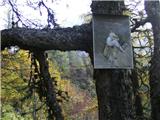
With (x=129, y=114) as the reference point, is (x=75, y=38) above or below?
above

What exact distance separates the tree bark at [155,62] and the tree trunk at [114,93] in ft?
6.53

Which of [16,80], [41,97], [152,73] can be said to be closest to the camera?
[41,97]

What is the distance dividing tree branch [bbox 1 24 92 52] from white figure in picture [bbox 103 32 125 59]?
0.60 ft

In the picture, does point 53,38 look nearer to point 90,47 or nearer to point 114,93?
point 90,47

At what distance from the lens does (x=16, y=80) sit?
17.7 metres

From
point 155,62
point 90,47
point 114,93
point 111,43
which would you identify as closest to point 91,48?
point 90,47

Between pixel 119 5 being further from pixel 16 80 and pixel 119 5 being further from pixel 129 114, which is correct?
pixel 16 80

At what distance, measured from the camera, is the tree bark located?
18.2 ft

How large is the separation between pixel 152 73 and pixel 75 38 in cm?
226

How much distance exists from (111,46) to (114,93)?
397mm

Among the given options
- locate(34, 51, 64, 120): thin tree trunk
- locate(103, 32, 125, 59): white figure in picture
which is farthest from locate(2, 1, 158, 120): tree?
locate(34, 51, 64, 120): thin tree trunk

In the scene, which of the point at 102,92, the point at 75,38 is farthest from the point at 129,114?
the point at 75,38

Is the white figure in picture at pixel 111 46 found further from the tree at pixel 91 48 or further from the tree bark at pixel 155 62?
the tree bark at pixel 155 62

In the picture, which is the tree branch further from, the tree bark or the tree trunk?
the tree bark
